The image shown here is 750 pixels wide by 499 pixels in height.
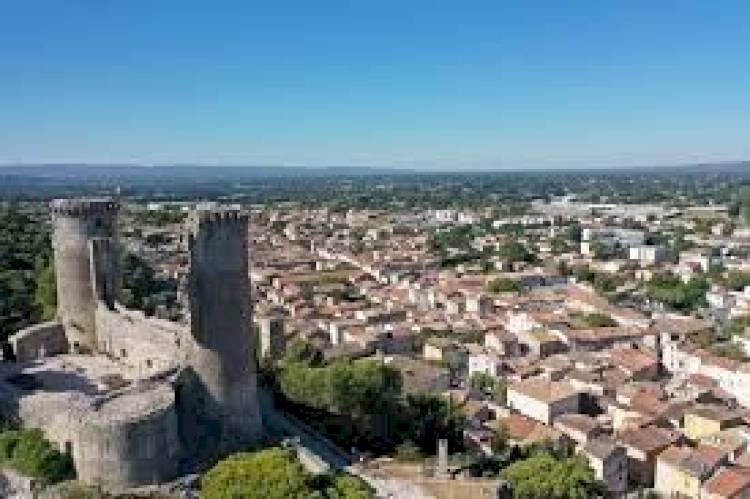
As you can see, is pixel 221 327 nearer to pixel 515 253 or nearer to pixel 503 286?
pixel 503 286

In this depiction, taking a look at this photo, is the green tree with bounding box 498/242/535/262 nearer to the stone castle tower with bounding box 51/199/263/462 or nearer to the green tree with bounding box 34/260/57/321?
the green tree with bounding box 34/260/57/321

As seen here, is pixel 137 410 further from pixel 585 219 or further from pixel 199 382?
pixel 585 219

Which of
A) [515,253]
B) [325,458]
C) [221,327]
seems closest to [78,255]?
[221,327]

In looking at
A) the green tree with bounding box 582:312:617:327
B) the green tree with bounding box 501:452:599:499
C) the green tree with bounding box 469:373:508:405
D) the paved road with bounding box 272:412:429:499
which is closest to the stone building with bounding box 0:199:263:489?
the paved road with bounding box 272:412:429:499

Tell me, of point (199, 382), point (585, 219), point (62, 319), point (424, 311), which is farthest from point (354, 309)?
point (585, 219)

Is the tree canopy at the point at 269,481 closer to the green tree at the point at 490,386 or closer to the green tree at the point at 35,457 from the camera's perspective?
the green tree at the point at 35,457

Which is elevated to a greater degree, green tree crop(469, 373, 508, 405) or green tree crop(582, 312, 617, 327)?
green tree crop(582, 312, 617, 327)

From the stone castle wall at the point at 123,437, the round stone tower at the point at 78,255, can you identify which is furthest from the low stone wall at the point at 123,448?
the round stone tower at the point at 78,255

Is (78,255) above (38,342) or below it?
above
